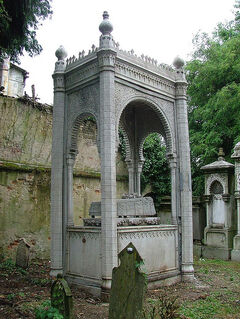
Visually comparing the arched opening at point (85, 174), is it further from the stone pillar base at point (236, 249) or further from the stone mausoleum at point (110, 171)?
the stone pillar base at point (236, 249)

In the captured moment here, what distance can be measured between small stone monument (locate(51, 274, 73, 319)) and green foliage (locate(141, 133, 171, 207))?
10.0 m

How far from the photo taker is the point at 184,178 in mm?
8867

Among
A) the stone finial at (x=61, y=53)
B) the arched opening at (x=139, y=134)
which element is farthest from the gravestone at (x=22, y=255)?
the stone finial at (x=61, y=53)

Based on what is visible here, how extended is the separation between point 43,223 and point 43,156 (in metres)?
2.33

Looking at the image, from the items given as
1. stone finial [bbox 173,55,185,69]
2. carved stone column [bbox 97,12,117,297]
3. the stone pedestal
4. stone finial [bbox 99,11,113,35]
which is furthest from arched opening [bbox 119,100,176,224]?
the stone pedestal

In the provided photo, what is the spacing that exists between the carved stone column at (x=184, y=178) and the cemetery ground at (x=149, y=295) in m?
0.53

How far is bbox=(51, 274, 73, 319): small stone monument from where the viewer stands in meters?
4.84

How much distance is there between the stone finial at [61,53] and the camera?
340 inches

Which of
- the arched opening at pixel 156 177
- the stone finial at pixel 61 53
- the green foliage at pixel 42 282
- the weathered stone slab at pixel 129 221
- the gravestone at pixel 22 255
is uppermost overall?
the stone finial at pixel 61 53

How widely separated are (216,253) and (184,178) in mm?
5254

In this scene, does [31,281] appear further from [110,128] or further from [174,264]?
[110,128]

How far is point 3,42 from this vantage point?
9.09m

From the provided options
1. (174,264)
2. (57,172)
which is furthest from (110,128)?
(174,264)

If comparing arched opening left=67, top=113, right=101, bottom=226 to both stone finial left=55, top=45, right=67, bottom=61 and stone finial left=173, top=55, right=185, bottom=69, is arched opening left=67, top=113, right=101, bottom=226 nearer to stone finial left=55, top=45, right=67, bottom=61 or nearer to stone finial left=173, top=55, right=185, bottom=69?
stone finial left=55, top=45, right=67, bottom=61
